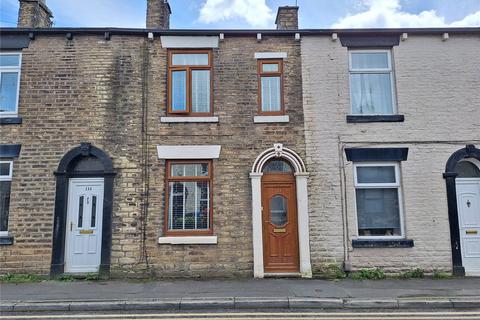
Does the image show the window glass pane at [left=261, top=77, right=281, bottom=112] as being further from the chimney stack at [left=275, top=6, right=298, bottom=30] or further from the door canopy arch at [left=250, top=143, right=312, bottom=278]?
the chimney stack at [left=275, top=6, right=298, bottom=30]

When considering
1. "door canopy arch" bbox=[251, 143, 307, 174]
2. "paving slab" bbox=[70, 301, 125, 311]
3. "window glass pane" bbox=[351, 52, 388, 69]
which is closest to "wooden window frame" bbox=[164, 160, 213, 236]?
"door canopy arch" bbox=[251, 143, 307, 174]

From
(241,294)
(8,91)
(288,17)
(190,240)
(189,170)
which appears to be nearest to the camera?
(241,294)

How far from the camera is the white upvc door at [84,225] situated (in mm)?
9703

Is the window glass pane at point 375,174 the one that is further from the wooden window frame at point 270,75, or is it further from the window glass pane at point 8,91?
the window glass pane at point 8,91

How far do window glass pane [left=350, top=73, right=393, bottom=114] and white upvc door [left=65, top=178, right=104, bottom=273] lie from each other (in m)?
7.00

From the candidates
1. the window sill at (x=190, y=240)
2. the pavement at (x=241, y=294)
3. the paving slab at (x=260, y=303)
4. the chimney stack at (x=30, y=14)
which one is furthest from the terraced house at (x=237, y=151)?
the paving slab at (x=260, y=303)

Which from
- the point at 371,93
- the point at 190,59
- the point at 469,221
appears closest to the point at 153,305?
the point at 190,59

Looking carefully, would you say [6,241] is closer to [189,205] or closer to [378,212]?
[189,205]

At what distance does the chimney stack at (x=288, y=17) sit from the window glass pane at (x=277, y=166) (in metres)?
3.94

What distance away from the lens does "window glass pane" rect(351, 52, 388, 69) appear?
10.6 meters

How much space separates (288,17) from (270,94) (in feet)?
8.32

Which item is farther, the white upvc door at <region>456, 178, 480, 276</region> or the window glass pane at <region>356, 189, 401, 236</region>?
the window glass pane at <region>356, 189, 401, 236</region>

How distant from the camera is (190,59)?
10.5m

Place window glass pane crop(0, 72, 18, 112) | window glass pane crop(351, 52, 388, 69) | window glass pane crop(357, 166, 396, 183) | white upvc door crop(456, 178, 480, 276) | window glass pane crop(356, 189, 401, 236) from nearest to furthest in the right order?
white upvc door crop(456, 178, 480, 276) → window glass pane crop(356, 189, 401, 236) → window glass pane crop(357, 166, 396, 183) → window glass pane crop(0, 72, 18, 112) → window glass pane crop(351, 52, 388, 69)
